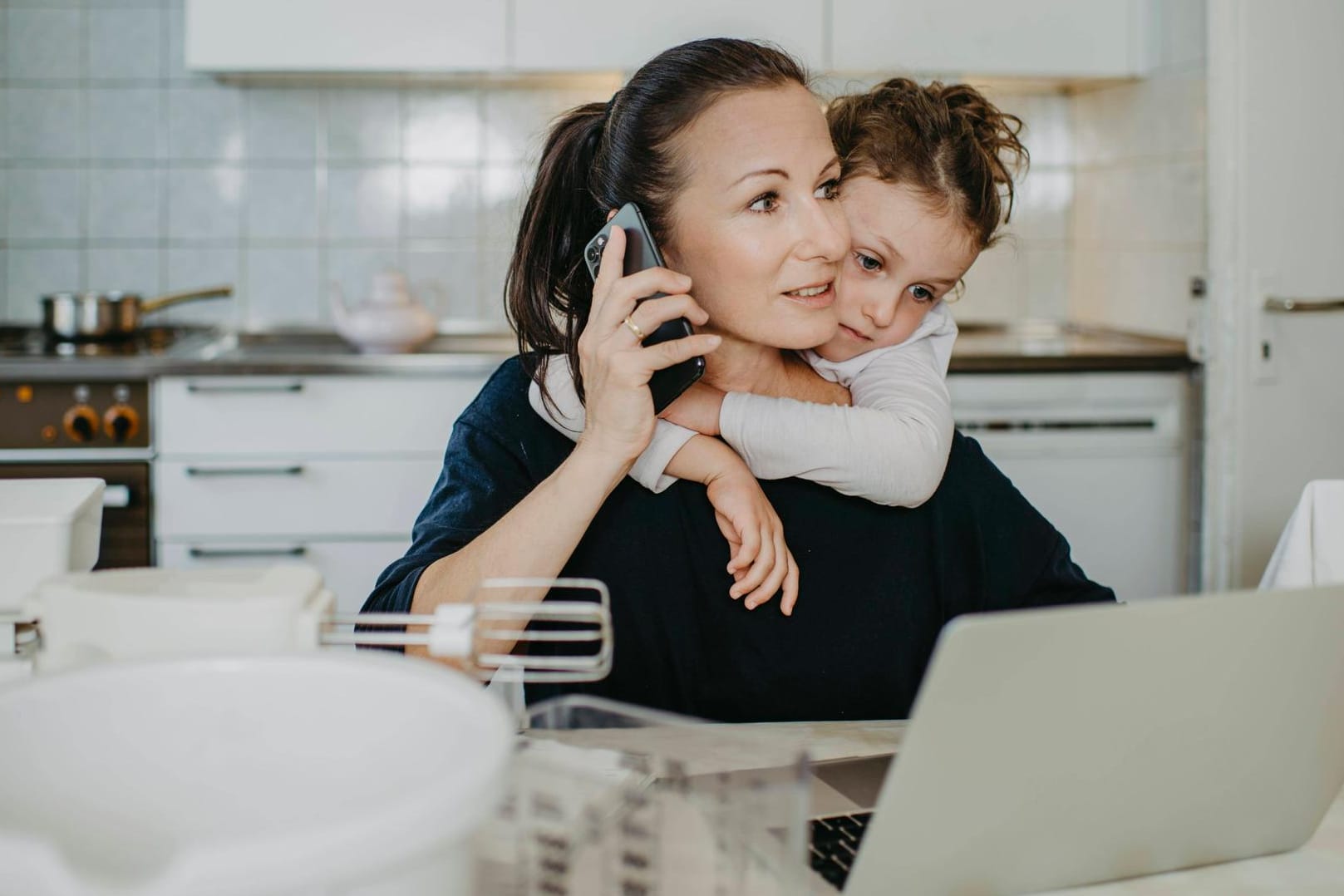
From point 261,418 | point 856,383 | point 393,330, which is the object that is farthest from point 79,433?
point 856,383

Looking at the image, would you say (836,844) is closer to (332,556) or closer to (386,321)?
(332,556)

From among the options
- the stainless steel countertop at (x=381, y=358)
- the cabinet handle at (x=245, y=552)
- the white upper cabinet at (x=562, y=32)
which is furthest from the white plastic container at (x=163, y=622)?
the white upper cabinet at (x=562, y=32)

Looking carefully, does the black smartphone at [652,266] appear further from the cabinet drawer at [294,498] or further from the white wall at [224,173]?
the white wall at [224,173]

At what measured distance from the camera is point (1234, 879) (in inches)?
32.5

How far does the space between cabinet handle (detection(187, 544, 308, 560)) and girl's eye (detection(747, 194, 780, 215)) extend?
1.78m

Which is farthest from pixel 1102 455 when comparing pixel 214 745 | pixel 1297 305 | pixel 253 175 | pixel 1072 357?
pixel 214 745

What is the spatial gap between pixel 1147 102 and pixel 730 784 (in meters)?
2.77

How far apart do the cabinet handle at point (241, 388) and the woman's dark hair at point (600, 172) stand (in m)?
1.39

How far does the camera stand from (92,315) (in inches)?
115

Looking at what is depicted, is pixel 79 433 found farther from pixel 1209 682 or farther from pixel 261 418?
pixel 1209 682

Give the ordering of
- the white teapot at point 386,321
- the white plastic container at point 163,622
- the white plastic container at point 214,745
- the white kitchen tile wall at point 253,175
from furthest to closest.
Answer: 1. the white kitchen tile wall at point 253,175
2. the white teapot at point 386,321
3. the white plastic container at point 163,622
4. the white plastic container at point 214,745

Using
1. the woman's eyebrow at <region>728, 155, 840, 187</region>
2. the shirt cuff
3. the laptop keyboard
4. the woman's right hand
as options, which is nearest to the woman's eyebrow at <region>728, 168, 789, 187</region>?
the woman's eyebrow at <region>728, 155, 840, 187</region>

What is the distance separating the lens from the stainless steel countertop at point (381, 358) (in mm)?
2648

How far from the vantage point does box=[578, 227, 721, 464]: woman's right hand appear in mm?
1126
